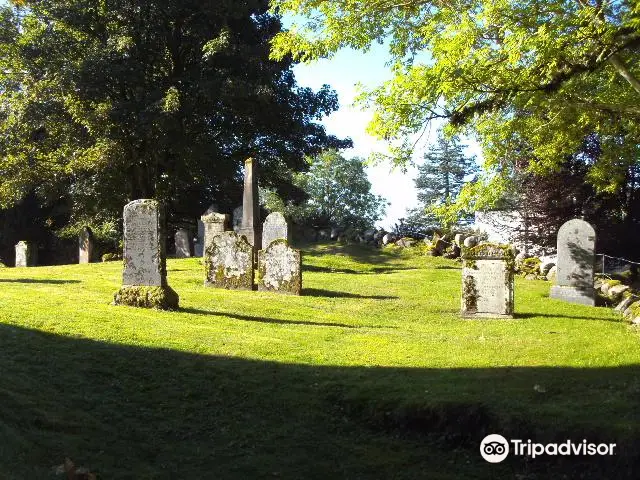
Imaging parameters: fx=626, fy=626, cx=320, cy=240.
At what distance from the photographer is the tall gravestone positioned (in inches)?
876

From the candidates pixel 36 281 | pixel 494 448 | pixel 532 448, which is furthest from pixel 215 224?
pixel 532 448

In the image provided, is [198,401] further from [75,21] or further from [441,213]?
[75,21]

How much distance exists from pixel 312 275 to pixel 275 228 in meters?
2.06

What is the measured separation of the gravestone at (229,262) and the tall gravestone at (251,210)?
15.8 feet

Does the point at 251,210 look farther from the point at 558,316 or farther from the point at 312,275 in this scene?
the point at 558,316

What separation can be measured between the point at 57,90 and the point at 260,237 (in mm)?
12597

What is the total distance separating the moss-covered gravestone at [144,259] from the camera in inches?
501

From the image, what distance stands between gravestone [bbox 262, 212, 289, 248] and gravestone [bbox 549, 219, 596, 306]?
8.85 meters

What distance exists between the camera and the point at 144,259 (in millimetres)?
12766

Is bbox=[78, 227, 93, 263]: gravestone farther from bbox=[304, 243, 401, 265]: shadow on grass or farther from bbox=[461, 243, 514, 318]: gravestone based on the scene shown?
bbox=[461, 243, 514, 318]: gravestone

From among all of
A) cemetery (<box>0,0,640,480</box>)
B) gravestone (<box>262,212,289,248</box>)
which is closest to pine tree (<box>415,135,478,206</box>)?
cemetery (<box>0,0,640,480</box>)

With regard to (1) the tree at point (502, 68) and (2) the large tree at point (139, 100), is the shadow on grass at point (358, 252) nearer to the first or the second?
(2) the large tree at point (139, 100)

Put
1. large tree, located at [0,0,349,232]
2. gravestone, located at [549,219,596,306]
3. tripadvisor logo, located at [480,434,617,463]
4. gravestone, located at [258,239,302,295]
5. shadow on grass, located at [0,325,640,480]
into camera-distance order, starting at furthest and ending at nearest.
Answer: large tree, located at [0,0,349,232]
gravestone, located at [549,219,596,306]
gravestone, located at [258,239,302,295]
tripadvisor logo, located at [480,434,617,463]
shadow on grass, located at [0,325,640,480]

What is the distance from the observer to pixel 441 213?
1642cm
